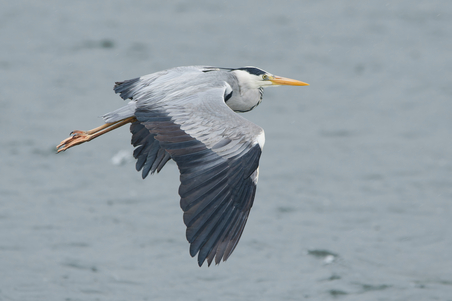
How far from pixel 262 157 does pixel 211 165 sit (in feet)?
25.5

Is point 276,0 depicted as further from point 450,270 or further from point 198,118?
point 198,118

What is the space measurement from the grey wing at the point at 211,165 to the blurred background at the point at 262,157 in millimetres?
4577

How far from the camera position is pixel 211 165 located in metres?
6.94

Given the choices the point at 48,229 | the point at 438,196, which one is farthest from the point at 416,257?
the point at 48,229

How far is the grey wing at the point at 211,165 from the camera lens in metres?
6.67

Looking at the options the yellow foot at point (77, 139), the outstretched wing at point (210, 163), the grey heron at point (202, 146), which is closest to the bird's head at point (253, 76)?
the grey heron at point (202, 146)

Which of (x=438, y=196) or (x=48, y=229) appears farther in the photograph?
(x=438, y=196)

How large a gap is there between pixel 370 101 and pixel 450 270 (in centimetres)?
527

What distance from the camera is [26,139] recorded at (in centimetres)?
1502

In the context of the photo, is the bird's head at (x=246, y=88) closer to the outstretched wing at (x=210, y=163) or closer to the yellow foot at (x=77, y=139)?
the outstretched wing at (x=210, y=163)

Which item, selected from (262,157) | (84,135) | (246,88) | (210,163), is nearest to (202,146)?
(210,163)

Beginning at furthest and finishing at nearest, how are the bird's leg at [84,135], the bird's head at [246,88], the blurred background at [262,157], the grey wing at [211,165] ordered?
1. the blurred background at [262,157]
2. the bird's head at [246,88]
3. the bird's leg at [84,135]
4. the grey wing at [211,165]

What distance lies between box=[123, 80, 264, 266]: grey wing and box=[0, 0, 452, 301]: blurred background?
180 inches

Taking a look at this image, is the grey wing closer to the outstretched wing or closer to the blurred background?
the outstretched wing
